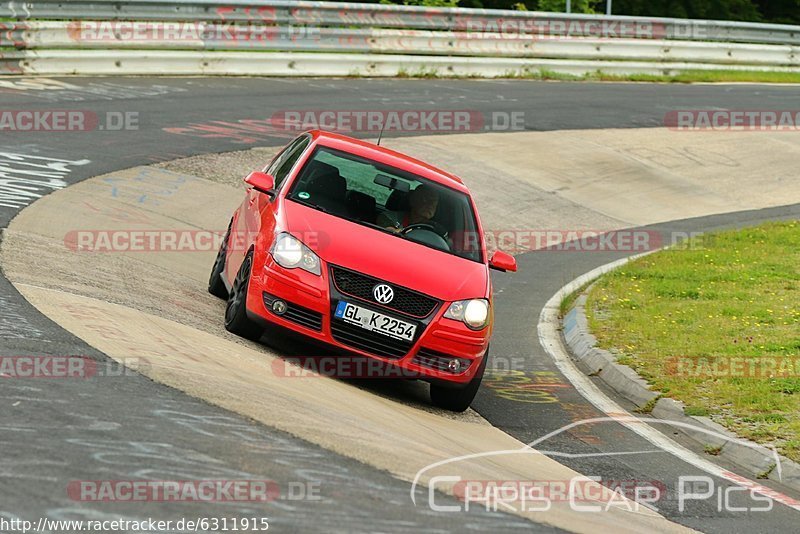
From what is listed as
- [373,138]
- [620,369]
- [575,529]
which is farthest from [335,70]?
[575,529]

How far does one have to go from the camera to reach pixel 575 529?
6.14 meters

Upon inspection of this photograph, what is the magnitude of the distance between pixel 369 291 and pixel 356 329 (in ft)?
0.92

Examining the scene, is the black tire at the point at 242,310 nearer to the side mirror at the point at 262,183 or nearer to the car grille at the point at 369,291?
the side mirror at the point at 262,183

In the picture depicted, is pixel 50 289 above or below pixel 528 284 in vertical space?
above

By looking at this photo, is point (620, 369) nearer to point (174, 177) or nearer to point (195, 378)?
point (195, 378)

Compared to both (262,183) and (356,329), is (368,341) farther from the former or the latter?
(262,183)

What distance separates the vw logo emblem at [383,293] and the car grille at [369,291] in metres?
0.02

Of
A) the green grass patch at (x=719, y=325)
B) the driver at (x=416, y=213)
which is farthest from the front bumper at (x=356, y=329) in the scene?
the green grass patch at (x=719, y=325)

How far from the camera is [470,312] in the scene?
8812mm

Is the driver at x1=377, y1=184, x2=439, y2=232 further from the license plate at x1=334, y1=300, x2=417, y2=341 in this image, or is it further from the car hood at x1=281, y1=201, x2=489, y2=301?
the license plate at x1=334, y1=300, x2=417, y2=341

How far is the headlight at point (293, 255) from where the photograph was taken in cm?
861

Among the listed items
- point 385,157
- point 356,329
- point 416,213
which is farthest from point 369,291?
point 385,157

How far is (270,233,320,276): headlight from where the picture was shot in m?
8.61

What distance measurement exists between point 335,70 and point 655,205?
27.3 ft
